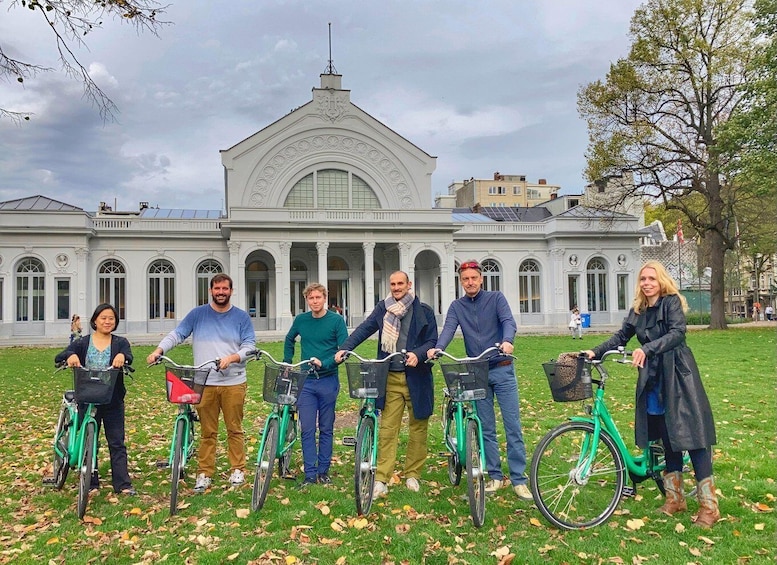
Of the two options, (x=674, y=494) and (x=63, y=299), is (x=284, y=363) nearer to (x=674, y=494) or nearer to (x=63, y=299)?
(x=674, y=494)

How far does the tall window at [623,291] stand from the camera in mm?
34438

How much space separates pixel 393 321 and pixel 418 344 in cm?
31

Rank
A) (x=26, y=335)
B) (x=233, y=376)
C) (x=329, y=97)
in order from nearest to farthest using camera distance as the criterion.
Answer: (x=233, y=376) < (x=26, y=335) < (x=329, y=97)

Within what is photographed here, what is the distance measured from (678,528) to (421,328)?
8.07ft

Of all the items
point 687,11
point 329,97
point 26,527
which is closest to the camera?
point 26,527

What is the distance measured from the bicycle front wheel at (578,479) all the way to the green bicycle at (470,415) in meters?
0.41

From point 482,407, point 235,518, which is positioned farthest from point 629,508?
point 235,518

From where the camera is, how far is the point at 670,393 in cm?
421

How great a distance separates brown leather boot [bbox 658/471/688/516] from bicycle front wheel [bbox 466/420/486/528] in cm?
139

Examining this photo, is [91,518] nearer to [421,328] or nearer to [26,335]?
[421,328]

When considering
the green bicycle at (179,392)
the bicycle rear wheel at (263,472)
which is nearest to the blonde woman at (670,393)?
the bicycle rear wheel at (263,472)

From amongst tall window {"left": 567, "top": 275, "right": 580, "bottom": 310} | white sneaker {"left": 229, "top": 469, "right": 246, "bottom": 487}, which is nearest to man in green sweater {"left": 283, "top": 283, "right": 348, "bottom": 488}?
white sneaker {"left": 229, "top": 469, "right": 246, "bottom": 487}

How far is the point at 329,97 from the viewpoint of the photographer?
107 ft

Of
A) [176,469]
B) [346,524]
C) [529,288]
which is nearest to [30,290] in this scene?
[529,288]
